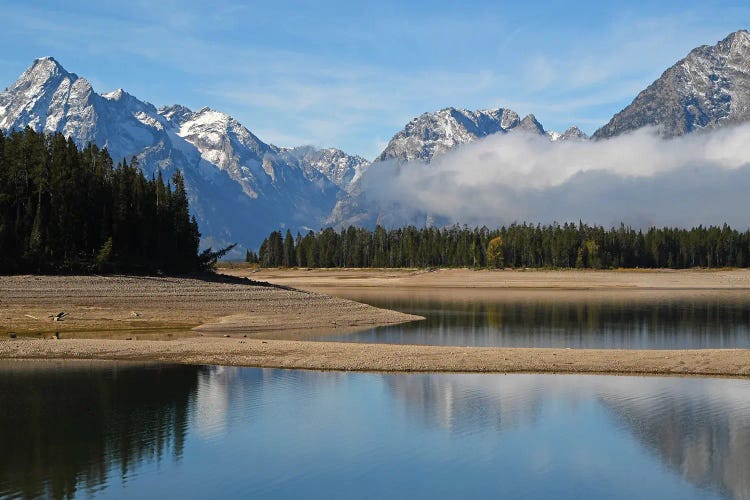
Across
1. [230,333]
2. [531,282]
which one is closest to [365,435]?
[230,333]

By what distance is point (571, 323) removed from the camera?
73.4m

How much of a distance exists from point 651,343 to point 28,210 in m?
64.3

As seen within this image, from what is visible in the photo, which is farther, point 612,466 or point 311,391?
point 311,391

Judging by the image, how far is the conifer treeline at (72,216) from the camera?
251 ft

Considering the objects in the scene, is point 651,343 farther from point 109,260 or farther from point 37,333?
point 109,260

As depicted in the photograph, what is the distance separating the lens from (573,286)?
14638cm

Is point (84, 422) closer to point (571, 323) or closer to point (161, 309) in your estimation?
point (161, 309)

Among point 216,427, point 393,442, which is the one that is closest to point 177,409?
point 216,427

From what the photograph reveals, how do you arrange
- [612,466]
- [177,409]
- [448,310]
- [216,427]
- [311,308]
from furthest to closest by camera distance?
1. [448,310]
2. [311,308]
3. [177,409]
4. [216,427]
5. [612,466]

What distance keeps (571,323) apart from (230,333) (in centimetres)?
3387

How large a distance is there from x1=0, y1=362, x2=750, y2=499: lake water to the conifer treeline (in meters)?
35.0

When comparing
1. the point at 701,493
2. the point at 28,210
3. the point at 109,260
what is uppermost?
the point at 28,210

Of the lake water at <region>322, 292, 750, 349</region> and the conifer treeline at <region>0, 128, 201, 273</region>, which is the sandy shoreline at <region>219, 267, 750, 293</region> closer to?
the lake water at <region>322, 292, 750, 349</region>

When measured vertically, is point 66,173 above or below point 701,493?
above
